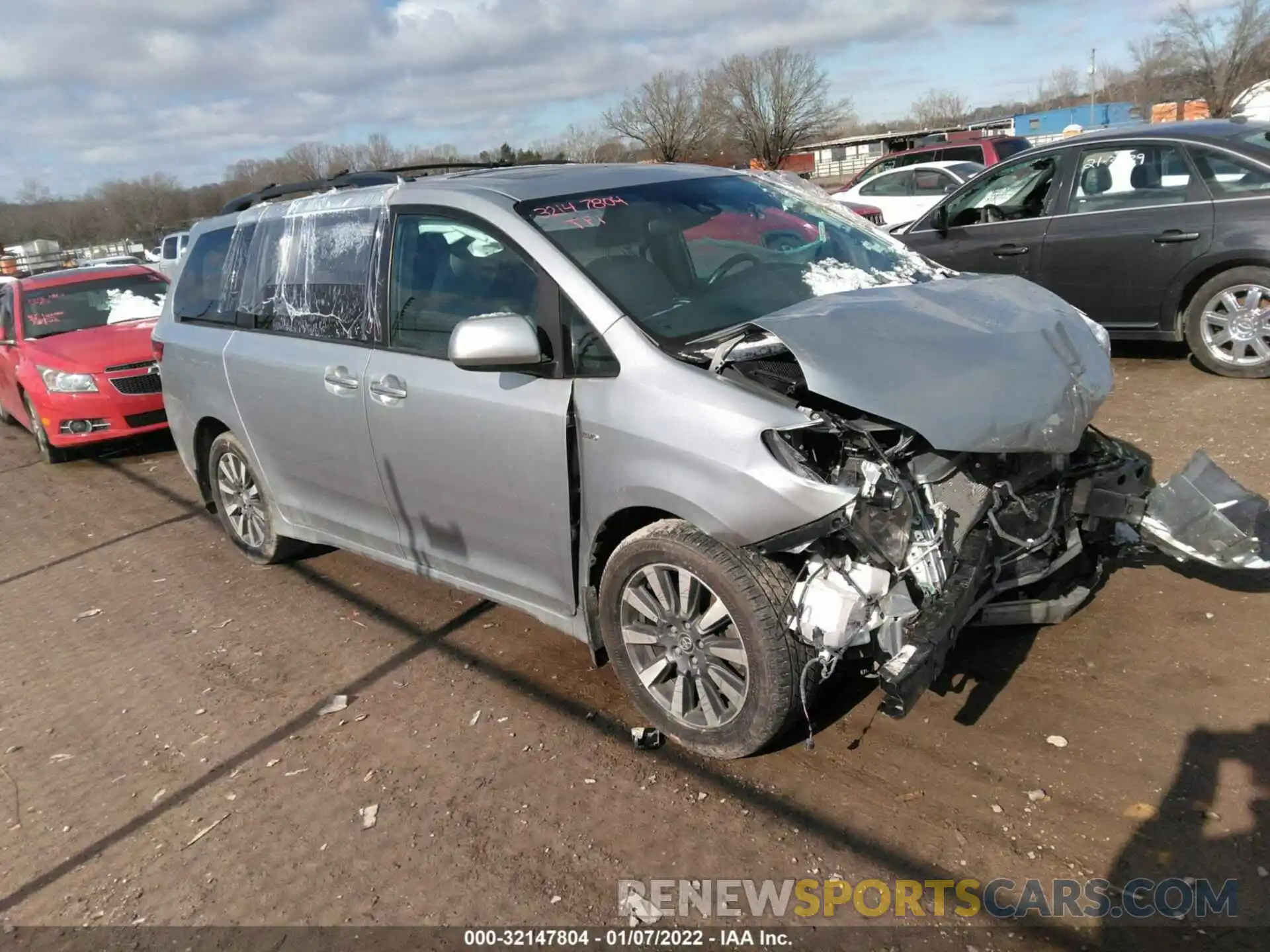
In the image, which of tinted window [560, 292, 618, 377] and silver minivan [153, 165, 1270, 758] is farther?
tinted window [560, 292, 618, 377]

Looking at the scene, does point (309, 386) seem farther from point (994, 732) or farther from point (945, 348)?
point (994, 732)

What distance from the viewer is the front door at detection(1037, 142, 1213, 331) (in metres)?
6.54

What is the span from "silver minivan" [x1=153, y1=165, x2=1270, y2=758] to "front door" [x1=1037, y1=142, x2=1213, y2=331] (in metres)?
3.49

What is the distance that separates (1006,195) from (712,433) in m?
6.05

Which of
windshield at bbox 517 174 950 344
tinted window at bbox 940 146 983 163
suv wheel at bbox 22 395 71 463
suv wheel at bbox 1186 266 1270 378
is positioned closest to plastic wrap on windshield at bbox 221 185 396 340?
windshield at bbox 517 174 950 344

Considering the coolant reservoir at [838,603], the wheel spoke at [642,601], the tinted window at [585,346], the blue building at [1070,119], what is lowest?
the wheel spoke at [642,601]

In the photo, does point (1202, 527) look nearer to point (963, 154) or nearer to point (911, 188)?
point (911, 188)

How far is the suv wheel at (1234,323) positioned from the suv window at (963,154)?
34.3ft

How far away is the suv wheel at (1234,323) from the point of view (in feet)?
20.5

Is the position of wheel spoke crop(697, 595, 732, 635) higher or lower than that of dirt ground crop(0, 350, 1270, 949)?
higher

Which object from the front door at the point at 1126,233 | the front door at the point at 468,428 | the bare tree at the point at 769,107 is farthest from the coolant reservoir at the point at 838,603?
the bare tree at the point at 769,107

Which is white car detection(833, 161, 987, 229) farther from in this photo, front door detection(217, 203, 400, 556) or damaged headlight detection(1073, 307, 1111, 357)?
front door detection(217, 203, 400, 556)

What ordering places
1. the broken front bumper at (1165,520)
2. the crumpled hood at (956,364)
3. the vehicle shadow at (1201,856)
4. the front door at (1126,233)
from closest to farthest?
the vehicle shadow at (1201,856) < the crumpled hood at (956,364) < the broken front bumper at (1165,520) < the front door at (1126,233)

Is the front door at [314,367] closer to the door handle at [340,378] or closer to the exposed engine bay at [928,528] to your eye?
the door handle at [340,378]
